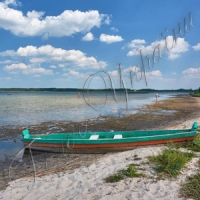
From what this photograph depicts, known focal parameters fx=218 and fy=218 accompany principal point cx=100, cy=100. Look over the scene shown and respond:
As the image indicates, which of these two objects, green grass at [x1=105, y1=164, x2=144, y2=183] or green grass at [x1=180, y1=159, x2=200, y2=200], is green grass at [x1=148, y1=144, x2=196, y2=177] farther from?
green grass at [x1=105, y1=164, x2=144, y2=183]

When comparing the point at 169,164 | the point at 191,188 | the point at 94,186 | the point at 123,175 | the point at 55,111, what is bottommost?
the point at 55,111

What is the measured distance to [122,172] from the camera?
286 inches

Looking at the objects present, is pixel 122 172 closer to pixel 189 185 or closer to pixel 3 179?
pixel 189 185

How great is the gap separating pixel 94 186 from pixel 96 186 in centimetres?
7

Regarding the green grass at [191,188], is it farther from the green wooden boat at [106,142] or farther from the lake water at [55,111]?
the green wooden boat at [106,142]

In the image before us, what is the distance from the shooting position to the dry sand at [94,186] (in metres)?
5.84

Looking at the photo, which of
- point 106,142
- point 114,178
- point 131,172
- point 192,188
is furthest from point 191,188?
point 106,142

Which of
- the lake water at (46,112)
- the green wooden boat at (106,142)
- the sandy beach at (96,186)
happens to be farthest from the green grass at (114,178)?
the green wooden boat at (106,142)

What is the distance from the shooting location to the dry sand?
5.84m

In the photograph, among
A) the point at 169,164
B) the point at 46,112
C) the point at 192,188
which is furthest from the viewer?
the point at 46,112

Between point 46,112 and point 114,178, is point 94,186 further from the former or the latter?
point 46,112

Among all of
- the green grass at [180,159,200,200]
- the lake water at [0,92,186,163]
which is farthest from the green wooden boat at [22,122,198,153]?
the green grass at [180,159,200,200]

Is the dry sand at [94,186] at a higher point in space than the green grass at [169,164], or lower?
lower

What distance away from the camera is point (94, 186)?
656 centimetres
